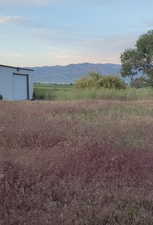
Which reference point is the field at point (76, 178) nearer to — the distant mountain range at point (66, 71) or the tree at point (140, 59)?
the tree at point (140, 59)

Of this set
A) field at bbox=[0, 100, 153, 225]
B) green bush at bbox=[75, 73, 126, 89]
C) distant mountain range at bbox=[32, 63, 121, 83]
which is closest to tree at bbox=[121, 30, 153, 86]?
green bush at bbox=[75, 73, 126, 89]

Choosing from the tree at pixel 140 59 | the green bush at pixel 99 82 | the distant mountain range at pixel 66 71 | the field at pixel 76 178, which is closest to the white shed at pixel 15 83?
the green bush at pixel 99 82

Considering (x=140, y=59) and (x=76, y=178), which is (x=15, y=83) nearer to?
(x=140, y=59)

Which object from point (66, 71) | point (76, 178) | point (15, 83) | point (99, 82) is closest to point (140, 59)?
point (99, 82)

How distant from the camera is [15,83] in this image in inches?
1457

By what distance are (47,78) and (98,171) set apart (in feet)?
470

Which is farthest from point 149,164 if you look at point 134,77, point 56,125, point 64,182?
point 134,77

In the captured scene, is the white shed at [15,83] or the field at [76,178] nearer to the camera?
the field at [76,178]

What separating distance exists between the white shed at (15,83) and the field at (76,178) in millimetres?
24831

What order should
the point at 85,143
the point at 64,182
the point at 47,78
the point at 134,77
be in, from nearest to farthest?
the point at 64,182 < the point at 85,143 < the point at 134,77 < the point at 47,78

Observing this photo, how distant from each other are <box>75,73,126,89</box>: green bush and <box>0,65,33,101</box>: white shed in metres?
4.83

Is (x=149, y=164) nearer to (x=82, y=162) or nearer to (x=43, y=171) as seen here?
(x=82, y=162)

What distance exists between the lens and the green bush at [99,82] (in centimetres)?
→ 3900

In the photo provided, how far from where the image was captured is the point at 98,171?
6883 mm
